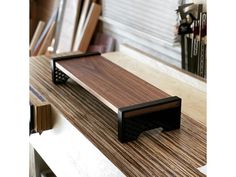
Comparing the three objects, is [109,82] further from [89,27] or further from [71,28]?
[71,28]

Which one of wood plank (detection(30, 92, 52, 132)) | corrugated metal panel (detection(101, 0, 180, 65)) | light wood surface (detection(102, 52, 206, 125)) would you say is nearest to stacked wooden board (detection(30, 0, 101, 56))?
corrugated metal panel (detection(101, 0, 180, 65))

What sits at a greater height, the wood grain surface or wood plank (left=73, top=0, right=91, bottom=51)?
wood plank (left=73, top=0, right=91, bottom=51)

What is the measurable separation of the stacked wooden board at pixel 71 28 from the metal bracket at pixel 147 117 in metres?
1.62

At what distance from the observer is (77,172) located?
119 cm

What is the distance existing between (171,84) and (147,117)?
47cm

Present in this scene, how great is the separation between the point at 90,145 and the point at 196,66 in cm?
71

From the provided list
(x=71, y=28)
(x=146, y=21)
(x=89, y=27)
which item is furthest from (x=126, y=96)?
(x=71, y=28)

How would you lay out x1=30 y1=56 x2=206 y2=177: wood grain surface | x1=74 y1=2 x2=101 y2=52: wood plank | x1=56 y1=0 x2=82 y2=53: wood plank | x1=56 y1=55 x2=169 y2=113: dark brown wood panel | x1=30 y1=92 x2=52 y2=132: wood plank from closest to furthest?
x1=30 y1=56 x2=206 y2=177: wood grain surface
x1=56 y1=55 x2=169 y2=113: dark brown wood panel
x1=30 y1=92 x2=52 y2=132: wood plank
x1=74 y1=2 x2=101 y2=52: wood plank
x1=56 y1=0 x2=82 y2=53: wood plank

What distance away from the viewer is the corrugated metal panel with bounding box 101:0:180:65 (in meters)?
1.85

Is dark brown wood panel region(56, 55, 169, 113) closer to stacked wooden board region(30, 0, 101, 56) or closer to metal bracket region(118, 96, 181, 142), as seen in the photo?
metal bracket region(118, 96, 181, 142)

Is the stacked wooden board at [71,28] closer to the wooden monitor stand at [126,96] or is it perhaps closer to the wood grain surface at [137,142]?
the wooden monitor stand at [126,96]

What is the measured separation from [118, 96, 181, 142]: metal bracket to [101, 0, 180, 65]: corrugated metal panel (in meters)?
0.72
